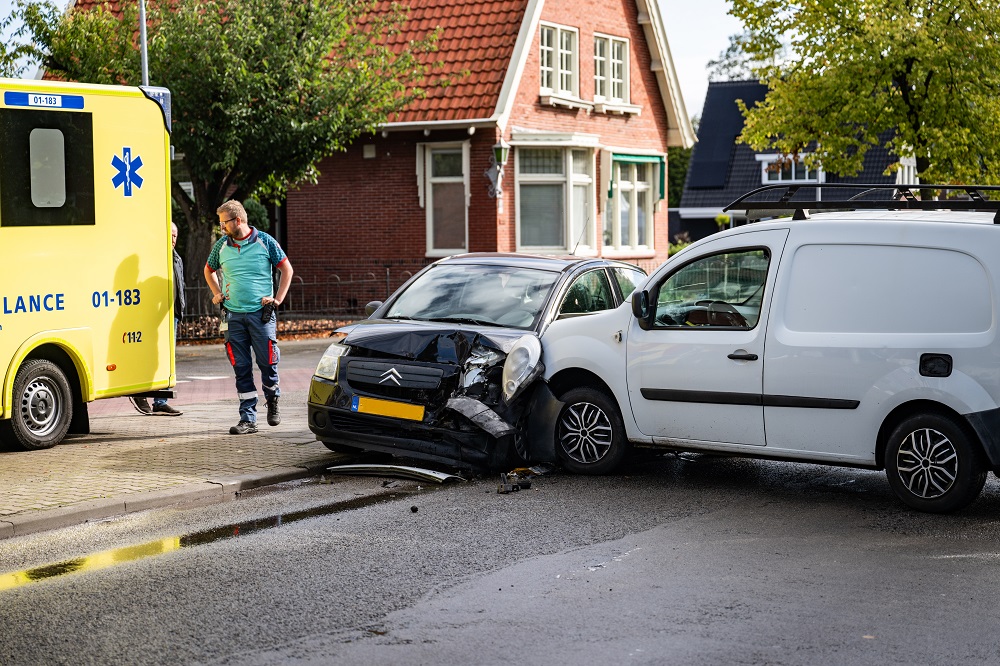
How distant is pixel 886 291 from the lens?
798cm

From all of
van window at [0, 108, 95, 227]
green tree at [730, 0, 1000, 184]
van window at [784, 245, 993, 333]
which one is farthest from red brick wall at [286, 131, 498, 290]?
van window at [784, 245, 993, 333]

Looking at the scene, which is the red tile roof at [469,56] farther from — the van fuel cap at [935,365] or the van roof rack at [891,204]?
the van fuel cap at [935,365]

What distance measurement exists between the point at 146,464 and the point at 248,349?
189 centimetres

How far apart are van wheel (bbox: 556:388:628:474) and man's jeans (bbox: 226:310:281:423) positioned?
290cm

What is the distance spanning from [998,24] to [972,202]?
613 inches

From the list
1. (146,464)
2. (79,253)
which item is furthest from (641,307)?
(79,253)

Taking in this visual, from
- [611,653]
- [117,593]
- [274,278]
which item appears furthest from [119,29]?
[611,653]

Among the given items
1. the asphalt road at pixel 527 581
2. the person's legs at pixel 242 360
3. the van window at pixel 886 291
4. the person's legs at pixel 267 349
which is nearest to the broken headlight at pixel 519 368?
the asphalt road at pixel 527 581

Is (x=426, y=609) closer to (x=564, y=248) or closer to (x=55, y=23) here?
(x=55, y=23)

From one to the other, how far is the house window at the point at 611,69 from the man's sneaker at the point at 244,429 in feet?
67.2

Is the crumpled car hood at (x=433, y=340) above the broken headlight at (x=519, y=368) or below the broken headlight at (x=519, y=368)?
above

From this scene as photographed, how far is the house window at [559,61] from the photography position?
28469mm

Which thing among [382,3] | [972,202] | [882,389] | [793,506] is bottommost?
[793,506]

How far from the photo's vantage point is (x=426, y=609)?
19.0ft
